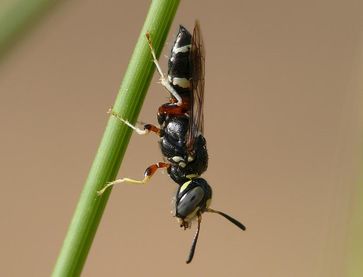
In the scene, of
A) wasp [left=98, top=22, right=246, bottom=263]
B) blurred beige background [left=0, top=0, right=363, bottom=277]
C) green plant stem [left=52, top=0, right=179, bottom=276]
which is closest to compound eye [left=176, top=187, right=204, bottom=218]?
wasp [left=98, top=22, right=246, bottom=263]

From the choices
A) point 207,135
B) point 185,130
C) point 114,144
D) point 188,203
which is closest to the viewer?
point 114,144

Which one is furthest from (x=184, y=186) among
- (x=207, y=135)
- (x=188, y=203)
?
(x=207, y=135)

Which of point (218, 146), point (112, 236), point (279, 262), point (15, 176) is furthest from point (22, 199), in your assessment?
point (279, 262)

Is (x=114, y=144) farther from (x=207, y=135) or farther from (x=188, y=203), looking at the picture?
(x=207, y=135)

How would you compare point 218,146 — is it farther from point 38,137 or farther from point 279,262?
point 38,137

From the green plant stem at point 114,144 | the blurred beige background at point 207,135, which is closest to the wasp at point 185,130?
the green plant stem at point 114,144

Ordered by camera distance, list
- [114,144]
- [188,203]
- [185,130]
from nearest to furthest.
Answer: [114,144] < [188,203] < [185,130]
